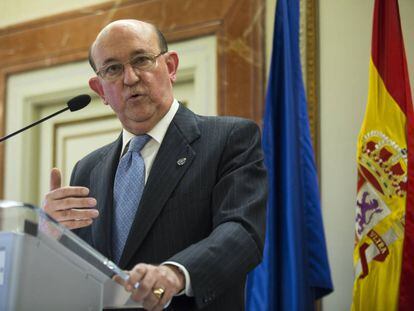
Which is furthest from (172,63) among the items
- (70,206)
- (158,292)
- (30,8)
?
(30,8)

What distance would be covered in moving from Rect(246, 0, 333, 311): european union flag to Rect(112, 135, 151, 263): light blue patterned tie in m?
1.35

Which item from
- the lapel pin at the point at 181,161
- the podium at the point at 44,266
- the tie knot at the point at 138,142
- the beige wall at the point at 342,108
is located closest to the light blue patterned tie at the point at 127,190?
the tie knot at the point at 138,142

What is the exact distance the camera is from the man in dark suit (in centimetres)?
209

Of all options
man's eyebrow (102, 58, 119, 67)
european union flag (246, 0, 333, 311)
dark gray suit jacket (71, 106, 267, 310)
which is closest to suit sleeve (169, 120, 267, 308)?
dark gray suit jacket (71, 106, 267, 310)

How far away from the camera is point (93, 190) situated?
2.61 meters

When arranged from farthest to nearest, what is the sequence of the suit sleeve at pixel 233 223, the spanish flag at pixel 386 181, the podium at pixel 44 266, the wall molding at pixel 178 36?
the wall molding at pixel 178 36 < the spanish flag at pixel 386 181 < the suit sleeve at pixel 233 223 < the podium at pixel 44 266

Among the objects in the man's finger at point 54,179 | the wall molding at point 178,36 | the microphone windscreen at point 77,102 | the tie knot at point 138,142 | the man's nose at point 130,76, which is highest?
the wall molding at point 178,36

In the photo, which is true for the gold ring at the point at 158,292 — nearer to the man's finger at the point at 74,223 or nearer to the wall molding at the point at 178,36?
the man's finger at the point at 74,223

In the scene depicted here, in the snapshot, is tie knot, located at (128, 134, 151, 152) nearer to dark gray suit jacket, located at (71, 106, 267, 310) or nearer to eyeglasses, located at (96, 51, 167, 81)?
dark gray suit jacket, located at (71, 106, 267, 310)

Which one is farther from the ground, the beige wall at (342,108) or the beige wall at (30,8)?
the beige wall at (30,8)

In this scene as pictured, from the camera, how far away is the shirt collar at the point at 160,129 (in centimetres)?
255

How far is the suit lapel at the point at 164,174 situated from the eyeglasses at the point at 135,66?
0.20 metres

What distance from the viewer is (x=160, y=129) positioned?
101 inches

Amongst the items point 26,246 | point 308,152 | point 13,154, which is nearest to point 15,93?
point 13,154
